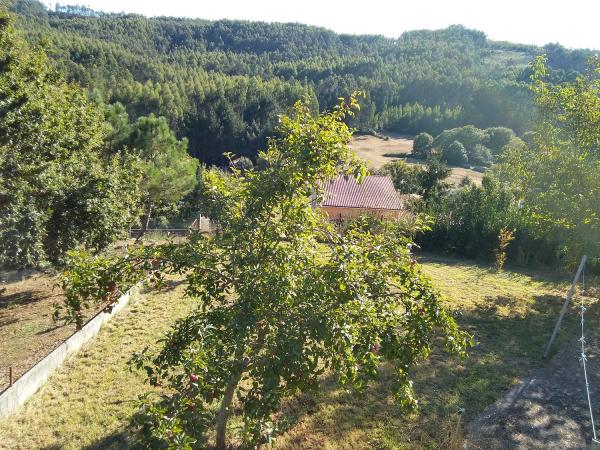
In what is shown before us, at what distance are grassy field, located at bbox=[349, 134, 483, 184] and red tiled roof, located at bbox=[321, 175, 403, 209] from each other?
24.8 metres

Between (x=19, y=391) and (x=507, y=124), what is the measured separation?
87207 millimetres

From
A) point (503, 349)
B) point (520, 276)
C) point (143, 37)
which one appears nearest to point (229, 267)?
point (503, 349)

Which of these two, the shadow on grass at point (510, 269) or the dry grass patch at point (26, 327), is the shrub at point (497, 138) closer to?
the shadow on grass at point (510, 269)

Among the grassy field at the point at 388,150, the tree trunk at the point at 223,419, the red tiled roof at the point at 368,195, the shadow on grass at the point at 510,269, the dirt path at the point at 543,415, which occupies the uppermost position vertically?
the tree trunk at the point at 223,419

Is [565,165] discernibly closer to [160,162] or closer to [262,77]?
[160,162]

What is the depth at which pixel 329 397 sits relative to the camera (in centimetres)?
688

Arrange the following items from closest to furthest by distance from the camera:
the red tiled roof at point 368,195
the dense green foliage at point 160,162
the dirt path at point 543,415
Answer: the dirt path at point 543,415, the dense green foliage at point 160,162, the red tiled roof at point 368,195

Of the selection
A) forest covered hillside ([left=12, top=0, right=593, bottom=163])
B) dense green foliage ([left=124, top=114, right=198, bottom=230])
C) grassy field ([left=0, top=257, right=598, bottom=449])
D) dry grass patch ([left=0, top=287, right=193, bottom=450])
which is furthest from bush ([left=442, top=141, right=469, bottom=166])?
dry grass patch ([left=0, top=287, right=193, bottom=450])

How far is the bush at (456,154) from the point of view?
60812 mm

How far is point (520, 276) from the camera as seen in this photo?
1530 cm

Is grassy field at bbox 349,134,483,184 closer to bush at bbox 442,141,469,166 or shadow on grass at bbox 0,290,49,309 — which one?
bush at bbox 442,141,469,166

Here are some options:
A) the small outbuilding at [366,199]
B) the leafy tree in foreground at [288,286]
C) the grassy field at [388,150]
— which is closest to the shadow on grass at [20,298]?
the leafy tree in foreground at [288,286]

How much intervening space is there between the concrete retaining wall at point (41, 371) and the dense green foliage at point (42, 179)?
2.28m

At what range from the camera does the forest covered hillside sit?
57938 millimetres
